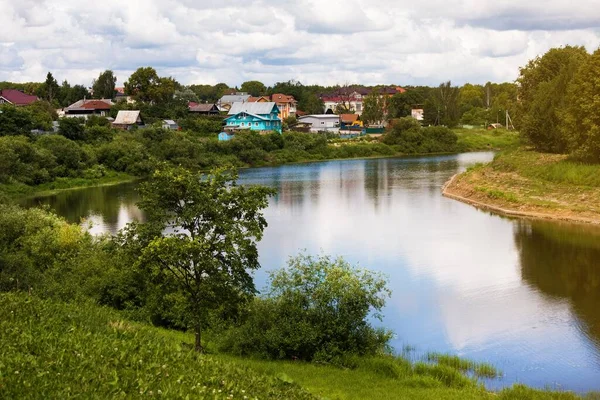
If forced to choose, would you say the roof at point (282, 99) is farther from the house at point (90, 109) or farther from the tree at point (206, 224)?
the tree at point (206, 224)

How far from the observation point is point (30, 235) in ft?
69.5

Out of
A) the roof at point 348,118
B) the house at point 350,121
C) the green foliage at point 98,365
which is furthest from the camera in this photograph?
the roof at point 348,118

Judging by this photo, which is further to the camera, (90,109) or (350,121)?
(350,121)

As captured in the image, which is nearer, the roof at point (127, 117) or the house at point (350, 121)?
the roof at point (127, 117)

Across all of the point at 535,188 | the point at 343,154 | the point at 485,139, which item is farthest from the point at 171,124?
the point at 535,188

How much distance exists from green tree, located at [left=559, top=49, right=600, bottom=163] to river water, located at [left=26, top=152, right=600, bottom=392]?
24.0ft

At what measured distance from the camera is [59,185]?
47.4 metres

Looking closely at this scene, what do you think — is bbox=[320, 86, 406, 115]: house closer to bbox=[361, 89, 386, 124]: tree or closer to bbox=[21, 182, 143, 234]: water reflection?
bbox=[361, 89, 386, 124]: tree

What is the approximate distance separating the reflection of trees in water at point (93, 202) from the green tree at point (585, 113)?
23.9m

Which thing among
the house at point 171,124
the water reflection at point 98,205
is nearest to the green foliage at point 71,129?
the water reflection at point 98,205

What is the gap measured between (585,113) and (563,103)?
6623 millimetres

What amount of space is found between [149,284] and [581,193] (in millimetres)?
26525

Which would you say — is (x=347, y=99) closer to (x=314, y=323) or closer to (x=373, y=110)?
(x=373, y=110)

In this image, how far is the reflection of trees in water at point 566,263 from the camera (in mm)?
18812
